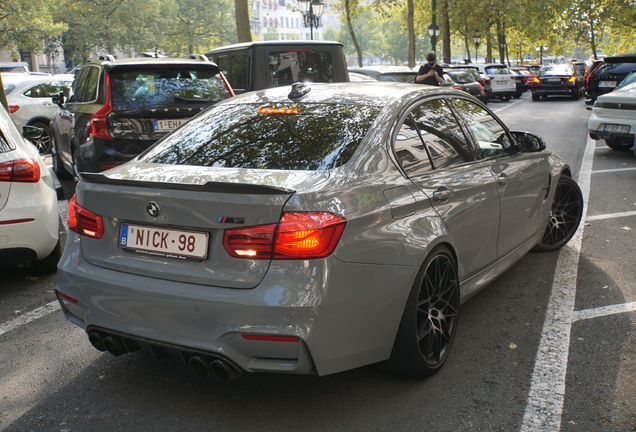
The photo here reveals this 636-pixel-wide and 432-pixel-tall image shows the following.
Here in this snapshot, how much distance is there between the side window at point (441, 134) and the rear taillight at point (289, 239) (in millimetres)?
1196

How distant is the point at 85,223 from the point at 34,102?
40.8 feet

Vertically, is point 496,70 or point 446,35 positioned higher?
point 446,35

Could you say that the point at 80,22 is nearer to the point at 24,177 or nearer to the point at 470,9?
the point at 470,9

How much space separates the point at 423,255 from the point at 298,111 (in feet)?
3.70

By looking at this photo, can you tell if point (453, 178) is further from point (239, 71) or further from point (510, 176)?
point (239, 71)

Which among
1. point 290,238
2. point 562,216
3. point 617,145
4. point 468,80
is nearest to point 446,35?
point 468,80

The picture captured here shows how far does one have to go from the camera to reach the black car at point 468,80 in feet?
81.8

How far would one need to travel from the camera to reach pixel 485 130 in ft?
15.8

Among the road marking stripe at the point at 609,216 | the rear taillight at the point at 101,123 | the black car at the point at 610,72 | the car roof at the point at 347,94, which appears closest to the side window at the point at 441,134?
the car roof at the point at 347,94

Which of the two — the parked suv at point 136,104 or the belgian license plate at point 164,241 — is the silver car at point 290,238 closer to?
the belgian license plate at point 164,241

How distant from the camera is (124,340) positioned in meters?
3.31

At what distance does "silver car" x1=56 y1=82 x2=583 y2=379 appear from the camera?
2.98m

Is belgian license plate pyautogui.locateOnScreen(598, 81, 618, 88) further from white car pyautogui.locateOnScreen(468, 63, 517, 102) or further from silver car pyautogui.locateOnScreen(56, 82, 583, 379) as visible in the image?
silver car pyautogui.locateOnScreen(56, 82, 583, 379)

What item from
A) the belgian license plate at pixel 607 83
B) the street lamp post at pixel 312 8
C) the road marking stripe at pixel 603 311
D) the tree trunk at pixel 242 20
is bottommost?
the road marking stripe at pixel 603 311
